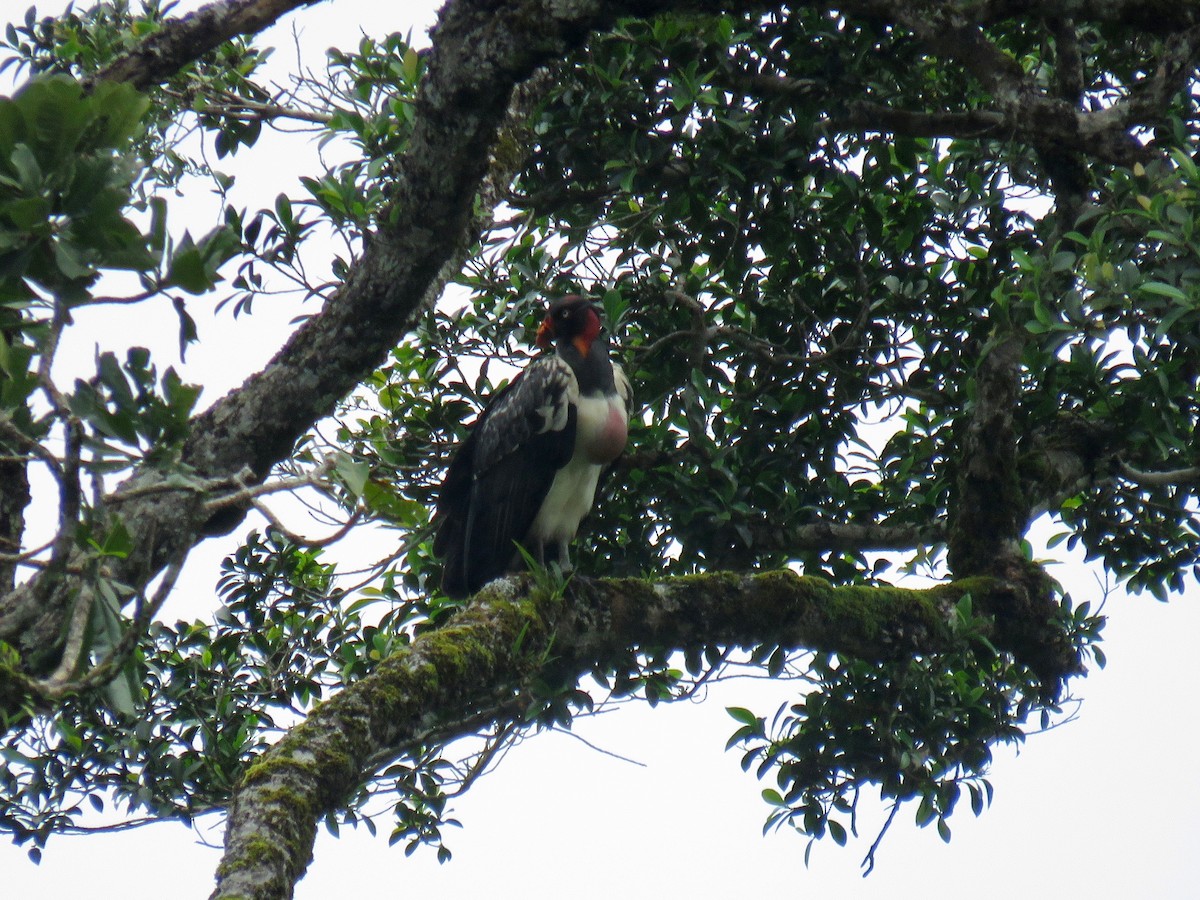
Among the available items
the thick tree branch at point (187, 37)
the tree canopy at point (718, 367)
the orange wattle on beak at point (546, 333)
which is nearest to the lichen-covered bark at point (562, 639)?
the tree canopy at point (718, 367)

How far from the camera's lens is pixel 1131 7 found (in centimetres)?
368

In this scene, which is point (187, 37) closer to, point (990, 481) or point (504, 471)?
point (504, 471)

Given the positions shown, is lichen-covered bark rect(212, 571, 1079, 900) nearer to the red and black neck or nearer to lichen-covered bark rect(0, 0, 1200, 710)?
lichen-covered bark rect(0, 0, 1200, 710)

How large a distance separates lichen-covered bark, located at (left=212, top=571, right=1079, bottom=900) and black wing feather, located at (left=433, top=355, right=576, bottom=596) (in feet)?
2.01

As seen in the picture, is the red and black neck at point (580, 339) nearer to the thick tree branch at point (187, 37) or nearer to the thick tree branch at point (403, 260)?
the thick tree branch at point (403, 260)

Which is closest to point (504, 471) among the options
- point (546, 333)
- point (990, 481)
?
point (546, 333)

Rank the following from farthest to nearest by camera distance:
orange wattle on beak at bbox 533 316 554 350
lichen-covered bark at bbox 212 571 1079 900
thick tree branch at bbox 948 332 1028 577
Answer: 1. orange wattle on beak at bbox 533 316 554 350
2. thick tree branch at bbox 948 332 1028 577
3. lichen-covered bark at bbox 212 571 1079 900

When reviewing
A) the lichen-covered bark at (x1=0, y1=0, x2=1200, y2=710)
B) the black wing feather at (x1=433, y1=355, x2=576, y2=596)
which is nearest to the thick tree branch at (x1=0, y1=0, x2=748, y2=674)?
the lichen-covered bark at (x1=0, y1=0, x2=1200, y2=710)

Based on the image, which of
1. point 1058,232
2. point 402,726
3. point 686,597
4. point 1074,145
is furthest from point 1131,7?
point 402,726

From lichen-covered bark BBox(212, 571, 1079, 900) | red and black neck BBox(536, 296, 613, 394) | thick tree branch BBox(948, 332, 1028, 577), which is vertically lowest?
lichen-covered bark BBox(212, 571, 1079, 900)

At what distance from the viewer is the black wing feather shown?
4.45 m

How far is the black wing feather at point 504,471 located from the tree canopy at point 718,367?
231mm

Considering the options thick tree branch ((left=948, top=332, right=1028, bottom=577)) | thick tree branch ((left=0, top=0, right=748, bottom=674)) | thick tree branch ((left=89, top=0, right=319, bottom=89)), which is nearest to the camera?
thick tree branch ((left=0, top=0, right=748, bottom=674))

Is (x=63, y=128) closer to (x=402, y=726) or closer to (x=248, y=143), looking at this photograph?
(x=402, y=726)
